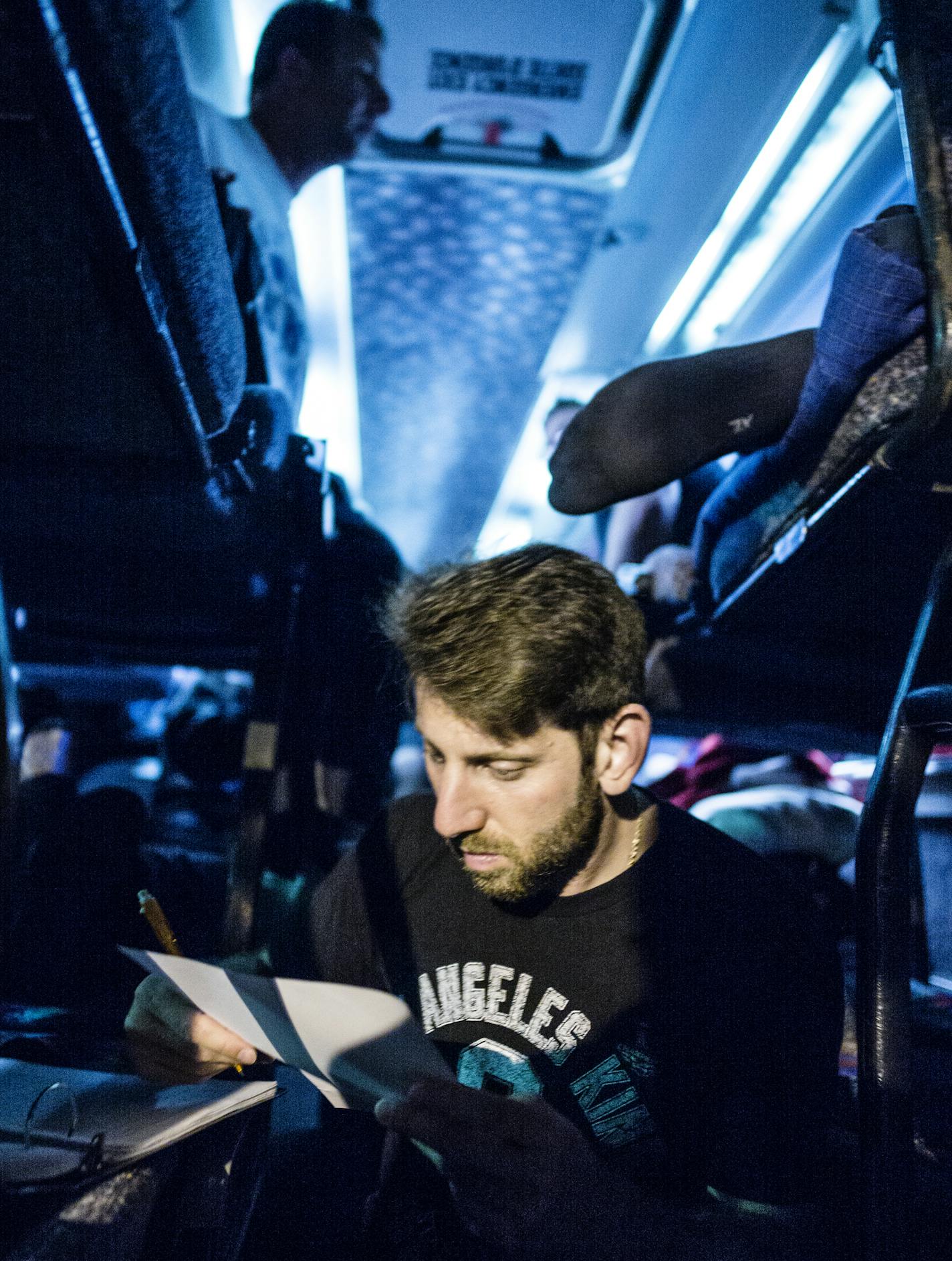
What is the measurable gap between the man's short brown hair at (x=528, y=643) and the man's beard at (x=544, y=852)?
0.11m

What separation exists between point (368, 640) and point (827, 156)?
148 centimetres

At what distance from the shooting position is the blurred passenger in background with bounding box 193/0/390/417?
1.29m

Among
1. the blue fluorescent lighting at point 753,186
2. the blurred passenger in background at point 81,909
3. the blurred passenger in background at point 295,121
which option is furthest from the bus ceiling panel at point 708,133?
the blurred passenger in background at point 81,909

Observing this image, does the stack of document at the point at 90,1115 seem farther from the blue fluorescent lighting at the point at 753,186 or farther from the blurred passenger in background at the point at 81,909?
the blue fluorescent lighting at the point at 753,186

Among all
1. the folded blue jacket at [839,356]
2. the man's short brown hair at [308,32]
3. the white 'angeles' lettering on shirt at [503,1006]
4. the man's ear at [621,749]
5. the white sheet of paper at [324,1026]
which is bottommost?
the white 'angeles' lettering on shirt at [503,1006]

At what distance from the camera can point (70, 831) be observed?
1240mm

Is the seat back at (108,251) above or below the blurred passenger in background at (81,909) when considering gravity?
above

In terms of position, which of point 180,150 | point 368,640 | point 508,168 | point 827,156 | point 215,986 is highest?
point 508,168

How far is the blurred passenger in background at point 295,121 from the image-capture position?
129cm

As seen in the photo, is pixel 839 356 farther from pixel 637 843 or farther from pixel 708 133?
pixel 708 133

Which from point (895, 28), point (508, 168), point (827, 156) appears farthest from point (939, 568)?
point (508, 168)

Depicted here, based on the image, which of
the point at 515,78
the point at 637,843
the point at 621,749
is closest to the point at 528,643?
the point at 621,749

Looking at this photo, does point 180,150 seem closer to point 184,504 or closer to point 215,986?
point 184,504

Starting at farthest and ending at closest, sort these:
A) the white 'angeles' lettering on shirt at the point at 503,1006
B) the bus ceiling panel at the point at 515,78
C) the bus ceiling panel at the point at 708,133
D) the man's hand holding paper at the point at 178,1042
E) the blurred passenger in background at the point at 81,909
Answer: the bus ceiling panel at the point at 515,78, the bus ceiling panel at the point at 708,133, the blurred passenger in background at the point at 81,909, the white 'angeles' lettering on shirt at the point at 503,1006, the man's hand holding paper at the point at 178,1042
